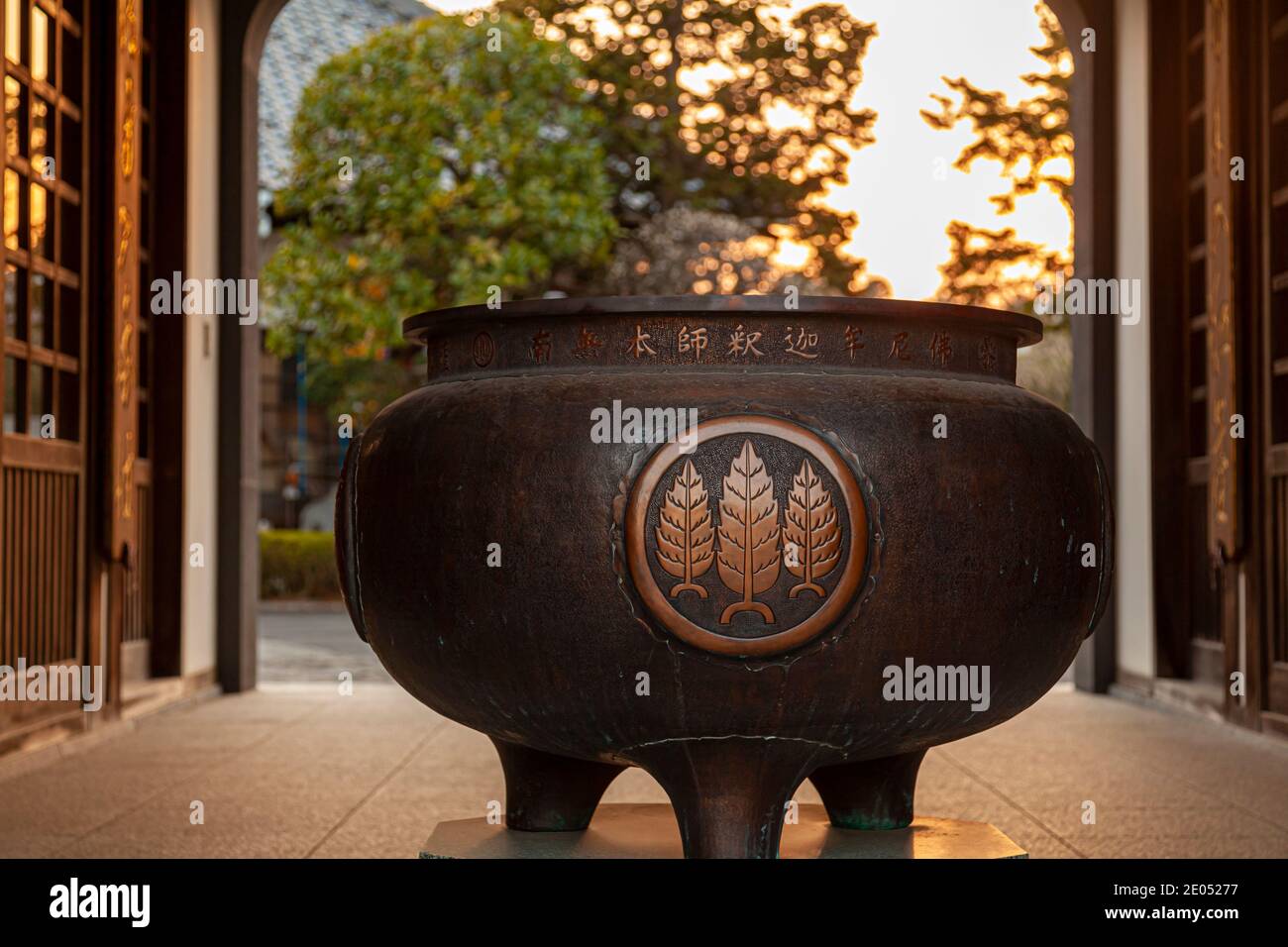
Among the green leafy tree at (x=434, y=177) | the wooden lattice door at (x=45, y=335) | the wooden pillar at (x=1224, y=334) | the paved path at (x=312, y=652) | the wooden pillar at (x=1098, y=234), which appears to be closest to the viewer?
the wooden lattice door at (x=45, y=335)

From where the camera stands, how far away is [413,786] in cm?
443

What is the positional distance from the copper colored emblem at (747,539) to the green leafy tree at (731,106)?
632 inches

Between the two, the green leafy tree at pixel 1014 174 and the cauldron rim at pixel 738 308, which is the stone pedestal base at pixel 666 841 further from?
the green leafy tree at pixel 1014 174

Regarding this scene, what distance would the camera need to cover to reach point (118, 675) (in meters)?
5.56

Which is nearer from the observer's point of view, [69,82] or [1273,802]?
[1273,802]

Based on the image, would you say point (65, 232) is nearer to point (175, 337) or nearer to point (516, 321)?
point (175, 337)

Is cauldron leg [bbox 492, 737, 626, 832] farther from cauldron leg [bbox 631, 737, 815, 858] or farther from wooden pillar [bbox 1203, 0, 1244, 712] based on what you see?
wooden pillar [bbox 1203, 0, 1244, 712]

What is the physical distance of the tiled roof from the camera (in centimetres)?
2030

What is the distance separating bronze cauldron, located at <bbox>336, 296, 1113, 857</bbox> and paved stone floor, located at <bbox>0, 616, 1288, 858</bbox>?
137 centimetres

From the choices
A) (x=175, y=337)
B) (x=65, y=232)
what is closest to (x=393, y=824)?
(x=65, y=232)

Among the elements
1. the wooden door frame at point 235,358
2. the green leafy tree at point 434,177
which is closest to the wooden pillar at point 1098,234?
the wooden door frame at point 235,358

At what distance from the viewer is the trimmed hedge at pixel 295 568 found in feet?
52.2

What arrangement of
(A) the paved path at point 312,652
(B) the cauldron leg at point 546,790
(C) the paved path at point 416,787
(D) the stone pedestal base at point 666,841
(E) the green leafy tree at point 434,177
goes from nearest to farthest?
(D) the stone pedestal base at point 666,841
(B) the cauldron leg at point 546,790
(C) the paved path at point 416,787
(A) the paved path at point 312,652
(E) the green leafy tree at point 434,177
